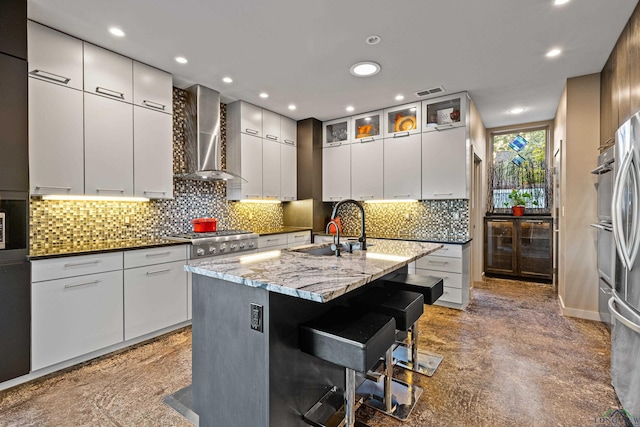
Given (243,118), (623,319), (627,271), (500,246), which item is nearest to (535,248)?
(500,246)

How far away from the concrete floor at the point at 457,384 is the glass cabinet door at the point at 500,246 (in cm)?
213

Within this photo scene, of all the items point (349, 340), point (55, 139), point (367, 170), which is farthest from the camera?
point (367, 170)

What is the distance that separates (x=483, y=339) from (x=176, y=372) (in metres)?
2.72

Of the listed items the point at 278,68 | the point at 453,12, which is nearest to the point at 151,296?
the point at 278,68

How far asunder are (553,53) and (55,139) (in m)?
4.44

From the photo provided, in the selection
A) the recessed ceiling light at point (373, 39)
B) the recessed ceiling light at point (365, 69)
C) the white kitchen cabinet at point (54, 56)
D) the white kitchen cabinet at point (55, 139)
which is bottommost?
the white kitchen cabinet at point (55, 139)

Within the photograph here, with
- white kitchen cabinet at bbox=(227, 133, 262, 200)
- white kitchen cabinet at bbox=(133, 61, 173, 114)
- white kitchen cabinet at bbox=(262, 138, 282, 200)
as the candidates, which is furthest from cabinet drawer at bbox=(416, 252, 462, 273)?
white kitchen cabinet at bbox=(133, 61, 173, 114)

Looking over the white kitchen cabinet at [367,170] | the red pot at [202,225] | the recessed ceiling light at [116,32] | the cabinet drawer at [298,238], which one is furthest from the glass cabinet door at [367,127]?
the recessed ceiling light at [116,32]

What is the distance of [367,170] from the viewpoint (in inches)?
185

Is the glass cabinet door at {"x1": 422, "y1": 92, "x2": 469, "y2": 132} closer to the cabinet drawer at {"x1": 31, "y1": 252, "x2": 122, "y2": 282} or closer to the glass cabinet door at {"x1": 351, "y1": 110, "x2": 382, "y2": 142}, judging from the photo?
the glass cabinet door at {"x1": 351, "y1": 110, "x2": 382, "y2": 142}

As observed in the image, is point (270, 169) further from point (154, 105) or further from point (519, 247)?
point (519, 247)

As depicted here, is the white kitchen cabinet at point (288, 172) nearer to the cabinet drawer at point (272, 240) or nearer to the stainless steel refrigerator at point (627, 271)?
the cabinet drawer at point (272, 240)

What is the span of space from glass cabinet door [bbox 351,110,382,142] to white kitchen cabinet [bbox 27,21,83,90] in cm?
340

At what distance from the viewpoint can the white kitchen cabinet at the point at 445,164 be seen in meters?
3.88
